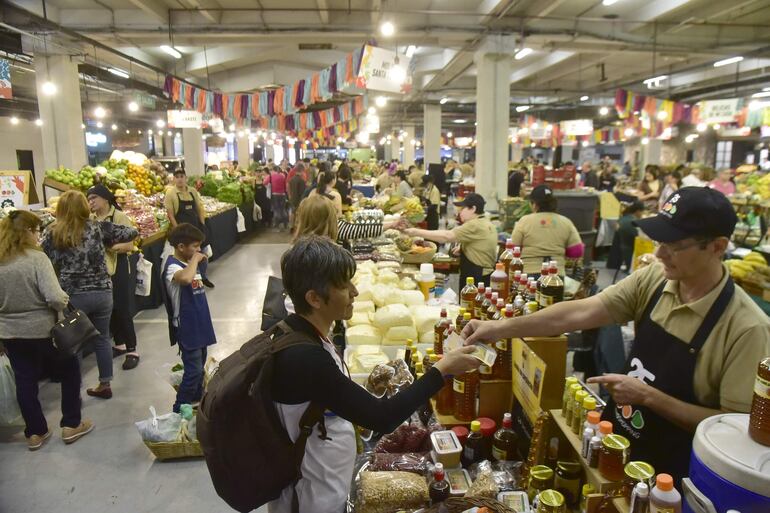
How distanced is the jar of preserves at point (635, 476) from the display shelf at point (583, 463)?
0.18ft

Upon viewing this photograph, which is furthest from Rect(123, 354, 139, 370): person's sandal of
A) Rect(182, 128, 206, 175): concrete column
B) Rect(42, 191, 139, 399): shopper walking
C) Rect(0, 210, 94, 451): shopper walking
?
Rect(182, 128, 206, 175): concrete column

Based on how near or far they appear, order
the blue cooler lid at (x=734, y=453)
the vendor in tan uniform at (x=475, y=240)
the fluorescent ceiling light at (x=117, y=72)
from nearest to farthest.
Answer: the blue cooler lid at (x=734, y=453) < the vendor in tan uniform at (x=475, y=240) < the fluorescent ceiling light at (x=117, y=72)

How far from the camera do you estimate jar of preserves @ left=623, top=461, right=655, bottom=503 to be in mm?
1479

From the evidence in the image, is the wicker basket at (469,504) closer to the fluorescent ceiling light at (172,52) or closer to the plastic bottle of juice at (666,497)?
the plastic bottle of juice at (666,497)

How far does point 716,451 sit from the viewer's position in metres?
1.30

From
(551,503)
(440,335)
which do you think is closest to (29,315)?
(440,335)

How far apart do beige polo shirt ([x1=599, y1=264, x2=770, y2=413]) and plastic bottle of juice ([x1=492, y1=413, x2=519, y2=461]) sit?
0.77 metres

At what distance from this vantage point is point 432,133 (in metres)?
22.5

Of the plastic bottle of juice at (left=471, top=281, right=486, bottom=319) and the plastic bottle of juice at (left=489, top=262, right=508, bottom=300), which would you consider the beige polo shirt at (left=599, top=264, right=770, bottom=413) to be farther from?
the plastic bottle of juice at (left=489, top=262, right=508, bottom=300)

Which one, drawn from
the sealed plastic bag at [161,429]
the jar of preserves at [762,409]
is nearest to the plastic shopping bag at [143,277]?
the sealed plastic bag at [161,429]

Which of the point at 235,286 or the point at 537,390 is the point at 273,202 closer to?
the point at 235,286

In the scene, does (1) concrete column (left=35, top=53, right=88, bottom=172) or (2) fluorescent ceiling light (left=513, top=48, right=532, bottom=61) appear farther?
(2) fluorescent ceiling light (left=513, top=48, right=532, bottom=61)

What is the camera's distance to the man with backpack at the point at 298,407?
5.08ft

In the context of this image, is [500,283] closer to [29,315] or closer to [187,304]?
[187,304]
